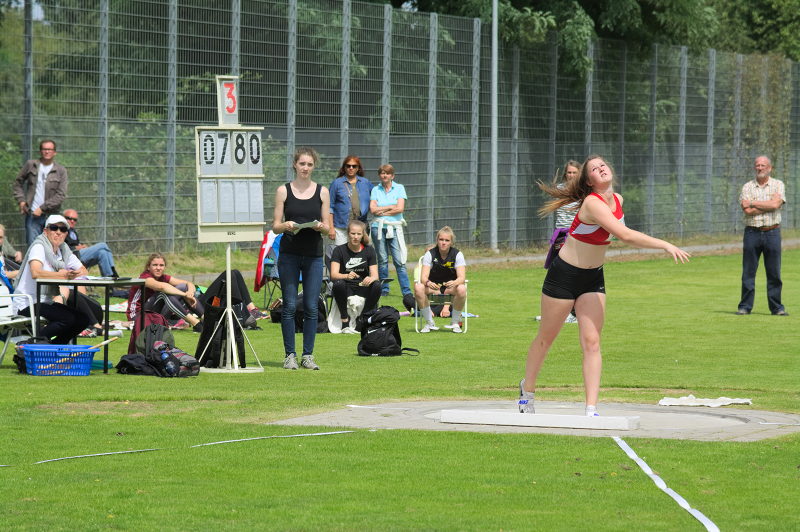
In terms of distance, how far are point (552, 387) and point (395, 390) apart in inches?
58.4

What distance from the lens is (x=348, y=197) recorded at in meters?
22.0

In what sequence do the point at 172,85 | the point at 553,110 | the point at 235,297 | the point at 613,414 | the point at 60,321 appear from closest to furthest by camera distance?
1. the point at 613,414
2. the point at 60,321
3. the point at 235,297
4. the point at 172,85
5. the point at 553,110

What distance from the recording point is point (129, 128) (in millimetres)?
24672

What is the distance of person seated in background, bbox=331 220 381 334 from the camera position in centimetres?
1836

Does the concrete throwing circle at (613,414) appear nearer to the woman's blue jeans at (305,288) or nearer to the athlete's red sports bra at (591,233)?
the athlete's red sports bra at (591,233)

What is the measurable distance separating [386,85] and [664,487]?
73.6 feet

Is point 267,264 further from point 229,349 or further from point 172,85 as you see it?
point 229,349

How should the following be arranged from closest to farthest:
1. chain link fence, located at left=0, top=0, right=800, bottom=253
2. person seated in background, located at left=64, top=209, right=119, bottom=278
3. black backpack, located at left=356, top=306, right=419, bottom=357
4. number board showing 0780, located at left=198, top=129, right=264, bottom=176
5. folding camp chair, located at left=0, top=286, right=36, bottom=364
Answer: folding camp chair, located at left=0, top=286, right=36, bottom=364, number board showing 0780, located at left=198, top=129, right=264, bottom=176, black backpack, located at left=356, top=306, right=419, bottom=357, person seated in background, located at left=64, top=209, right=119, bottom=278, chain link fence, located at left=0, top=0, right=800, bottom=253

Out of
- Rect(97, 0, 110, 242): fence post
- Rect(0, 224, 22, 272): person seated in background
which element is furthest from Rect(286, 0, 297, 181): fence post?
Rect(0, 224, 22, 272): person seated in background

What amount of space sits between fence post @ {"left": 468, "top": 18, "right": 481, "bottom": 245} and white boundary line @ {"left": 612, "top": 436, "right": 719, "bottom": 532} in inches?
894

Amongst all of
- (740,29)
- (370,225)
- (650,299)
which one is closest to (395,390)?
(370,225)

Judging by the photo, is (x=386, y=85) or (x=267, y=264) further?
(x=386, y=85)

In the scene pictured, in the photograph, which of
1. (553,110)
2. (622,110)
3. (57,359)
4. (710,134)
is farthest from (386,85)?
(57,359)

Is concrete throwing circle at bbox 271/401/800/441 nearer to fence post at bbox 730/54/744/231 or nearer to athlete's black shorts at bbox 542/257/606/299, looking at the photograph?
athlete's black shorts at bbox 542/257/606/299
